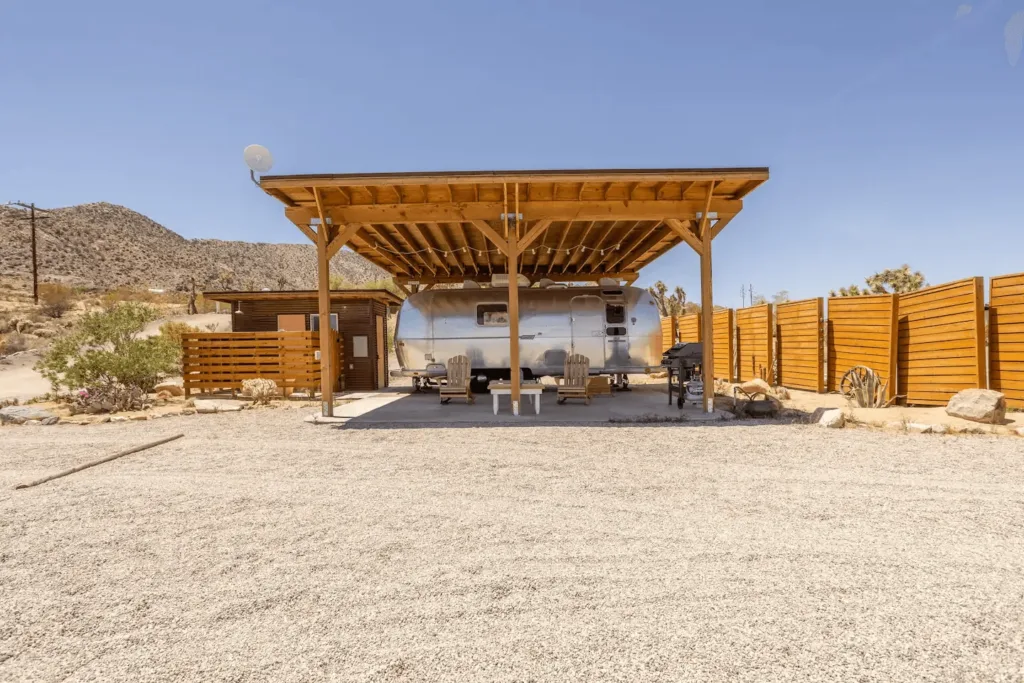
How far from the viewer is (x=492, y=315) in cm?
1261

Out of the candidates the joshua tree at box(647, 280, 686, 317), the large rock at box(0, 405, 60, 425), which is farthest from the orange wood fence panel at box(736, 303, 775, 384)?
the joshua tree at box(647, 280, 686, 317)

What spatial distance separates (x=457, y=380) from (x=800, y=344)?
25.5 ft

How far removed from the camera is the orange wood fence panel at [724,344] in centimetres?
1556

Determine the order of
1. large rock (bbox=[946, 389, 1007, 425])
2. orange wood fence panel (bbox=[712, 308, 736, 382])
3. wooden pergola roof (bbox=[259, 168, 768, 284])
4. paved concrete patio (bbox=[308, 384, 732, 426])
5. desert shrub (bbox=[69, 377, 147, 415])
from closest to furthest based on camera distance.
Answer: large rock (bbox=[946, 389, 1007, 425]), wooden pergola roof (bbox=[259, 168, 768, 284]), paved concrete patio (bbox=[308, 384, 732, 426]), desert shrub (bbox=[69, 377, 147, 415]), orange wood fence panel (bbox=[712, 308, 736, 382])

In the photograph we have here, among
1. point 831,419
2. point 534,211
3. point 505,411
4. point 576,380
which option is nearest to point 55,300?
point 505,411

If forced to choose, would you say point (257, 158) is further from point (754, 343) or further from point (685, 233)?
point (754, 343)

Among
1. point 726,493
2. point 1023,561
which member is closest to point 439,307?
point 726,493

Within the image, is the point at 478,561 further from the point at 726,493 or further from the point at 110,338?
the point at 110,338

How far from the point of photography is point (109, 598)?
2.75 m

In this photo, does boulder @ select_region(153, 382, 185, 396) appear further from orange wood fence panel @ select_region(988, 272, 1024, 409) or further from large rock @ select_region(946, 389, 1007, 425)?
orange wood fence panel @ select_region(988, 272, 1024, 409)

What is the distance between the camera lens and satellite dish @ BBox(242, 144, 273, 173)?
8438 mm

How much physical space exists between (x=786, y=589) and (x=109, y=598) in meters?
3.33

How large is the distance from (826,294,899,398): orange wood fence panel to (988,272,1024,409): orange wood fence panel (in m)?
1.63

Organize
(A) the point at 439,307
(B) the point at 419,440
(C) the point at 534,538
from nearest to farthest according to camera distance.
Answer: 1. (C) the point at 534,538
2. (B) the point at 419,440
3. (A) the point at 439,307
